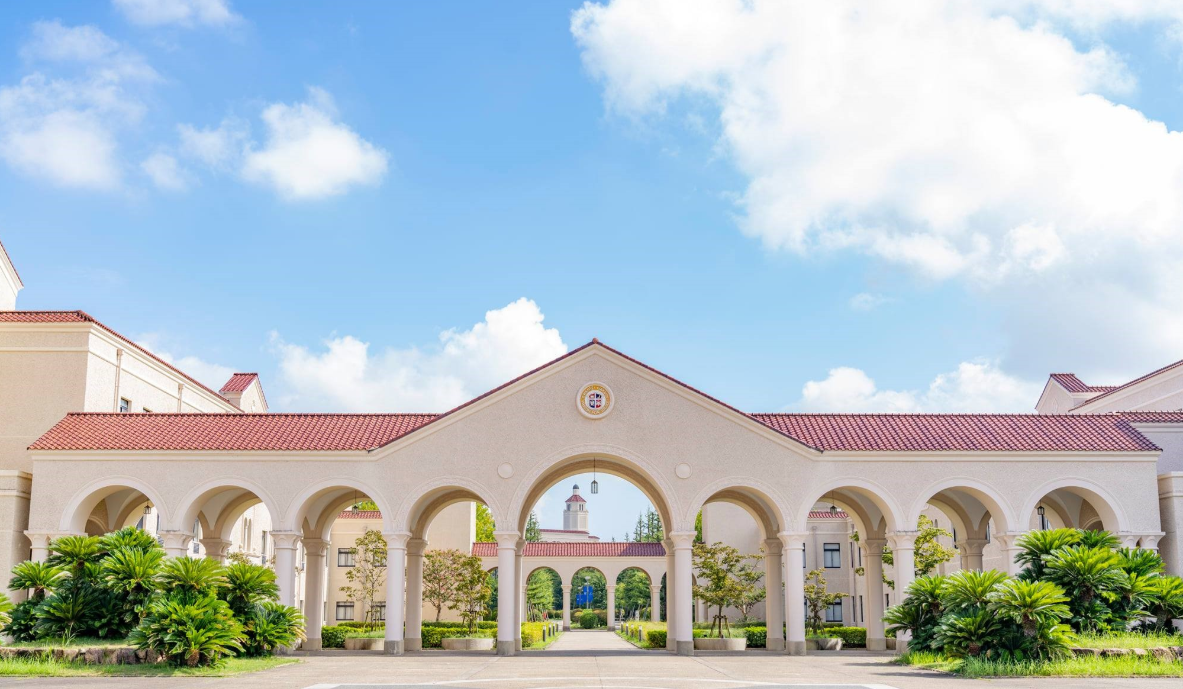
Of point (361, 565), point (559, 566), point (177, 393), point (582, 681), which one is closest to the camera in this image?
point (582, 681)

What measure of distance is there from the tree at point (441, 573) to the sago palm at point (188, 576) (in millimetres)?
23926

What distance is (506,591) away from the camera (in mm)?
30531

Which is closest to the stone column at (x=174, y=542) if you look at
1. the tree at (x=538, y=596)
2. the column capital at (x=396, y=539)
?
the column capital at (x=396, y=539)

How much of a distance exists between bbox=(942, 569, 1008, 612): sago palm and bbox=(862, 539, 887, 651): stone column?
10.2 metres

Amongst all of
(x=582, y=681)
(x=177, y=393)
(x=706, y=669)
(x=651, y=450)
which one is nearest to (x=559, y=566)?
(x=177, y=393)

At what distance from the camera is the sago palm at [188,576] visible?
2308 centimetres

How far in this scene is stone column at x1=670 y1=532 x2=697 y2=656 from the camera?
99.0ft

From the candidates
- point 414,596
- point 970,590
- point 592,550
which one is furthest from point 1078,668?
point 592,550

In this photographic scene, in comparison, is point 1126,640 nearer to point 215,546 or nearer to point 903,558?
point 903,558

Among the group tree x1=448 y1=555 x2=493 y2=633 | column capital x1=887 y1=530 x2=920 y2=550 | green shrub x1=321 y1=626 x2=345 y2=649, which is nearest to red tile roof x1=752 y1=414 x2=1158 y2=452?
column capital x1=887 y1=530 x2=920 y2=550

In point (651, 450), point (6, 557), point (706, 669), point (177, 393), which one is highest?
point (177, 393)

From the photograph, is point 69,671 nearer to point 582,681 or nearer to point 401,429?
point 582,681

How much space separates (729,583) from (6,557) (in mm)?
25741

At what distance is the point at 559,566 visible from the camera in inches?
2388
